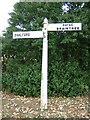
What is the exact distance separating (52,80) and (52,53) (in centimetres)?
41

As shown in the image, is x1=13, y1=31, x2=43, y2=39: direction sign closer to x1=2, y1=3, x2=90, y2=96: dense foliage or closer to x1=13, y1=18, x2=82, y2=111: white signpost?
x1=13, y1=18, x2=82, y2=111: white signpost

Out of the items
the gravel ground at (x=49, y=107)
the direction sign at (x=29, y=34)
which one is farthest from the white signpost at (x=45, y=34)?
the gravel ground at (x=49, y=107)

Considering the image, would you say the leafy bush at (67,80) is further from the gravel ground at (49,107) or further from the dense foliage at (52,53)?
the gravel ground at (49,107)

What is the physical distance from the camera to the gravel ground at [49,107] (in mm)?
3390

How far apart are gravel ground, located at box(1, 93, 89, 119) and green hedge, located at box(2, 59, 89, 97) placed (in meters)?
0.11

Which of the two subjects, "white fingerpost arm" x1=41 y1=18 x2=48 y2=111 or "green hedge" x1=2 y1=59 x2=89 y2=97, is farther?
"green hedge" x1=2 y1=59 x2=89 y2=97

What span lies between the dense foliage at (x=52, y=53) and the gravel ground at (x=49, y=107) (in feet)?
0.54

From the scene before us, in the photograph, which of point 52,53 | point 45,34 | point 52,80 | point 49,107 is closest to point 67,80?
point 52,80

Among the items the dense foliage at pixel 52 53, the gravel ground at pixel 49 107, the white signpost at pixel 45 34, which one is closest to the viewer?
the gravel ground at pixel 49 107

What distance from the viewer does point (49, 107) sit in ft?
12.0

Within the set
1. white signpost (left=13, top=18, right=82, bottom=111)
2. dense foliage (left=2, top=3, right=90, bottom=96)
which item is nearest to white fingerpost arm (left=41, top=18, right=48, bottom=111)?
white signpost (left=13, top=18, right=82, bottom=111)

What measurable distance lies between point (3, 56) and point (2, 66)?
0.52ft

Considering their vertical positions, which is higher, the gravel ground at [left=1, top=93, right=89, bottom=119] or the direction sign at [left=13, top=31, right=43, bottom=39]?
the direction sign at [left=13, top=31, right=43, bottom=39]

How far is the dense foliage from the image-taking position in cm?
414
